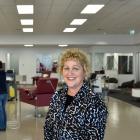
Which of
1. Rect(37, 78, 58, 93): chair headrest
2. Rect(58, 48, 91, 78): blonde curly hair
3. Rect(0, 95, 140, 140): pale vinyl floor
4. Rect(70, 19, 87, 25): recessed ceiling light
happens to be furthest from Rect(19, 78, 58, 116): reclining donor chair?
Rect(58, 48, 91, 78): blonde curly hair

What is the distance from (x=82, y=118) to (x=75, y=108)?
3.0 inches

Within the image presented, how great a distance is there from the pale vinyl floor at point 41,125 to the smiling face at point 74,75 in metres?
4.10

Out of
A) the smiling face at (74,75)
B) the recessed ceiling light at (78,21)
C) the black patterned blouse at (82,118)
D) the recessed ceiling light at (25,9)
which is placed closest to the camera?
the black patterned blouse at (82,118)

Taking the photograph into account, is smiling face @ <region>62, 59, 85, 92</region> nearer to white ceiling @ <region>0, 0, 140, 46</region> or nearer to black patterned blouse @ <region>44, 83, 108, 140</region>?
black patterned blouse @ <region>44, 83, 108, 140</region>

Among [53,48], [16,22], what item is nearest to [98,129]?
[16,22]

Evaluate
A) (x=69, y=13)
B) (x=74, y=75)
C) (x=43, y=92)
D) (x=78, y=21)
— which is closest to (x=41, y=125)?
(x=43, y=92)

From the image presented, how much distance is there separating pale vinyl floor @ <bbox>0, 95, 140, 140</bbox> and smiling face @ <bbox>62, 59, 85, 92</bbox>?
410cm

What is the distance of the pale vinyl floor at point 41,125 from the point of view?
6.12 meters

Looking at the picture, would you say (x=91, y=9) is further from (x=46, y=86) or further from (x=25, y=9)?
(x=46, y=86)

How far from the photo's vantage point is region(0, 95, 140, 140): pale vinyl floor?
6125mm

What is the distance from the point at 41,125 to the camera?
23.7 ft

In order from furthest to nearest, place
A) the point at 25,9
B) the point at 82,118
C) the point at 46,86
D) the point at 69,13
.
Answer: the point at 69,13 → the point at 25,9 → the point at 46,86 → the point at 82,118

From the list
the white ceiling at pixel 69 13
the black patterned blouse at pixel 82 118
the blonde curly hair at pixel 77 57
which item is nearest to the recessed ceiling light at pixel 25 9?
the white ceiling at pixel 69 13

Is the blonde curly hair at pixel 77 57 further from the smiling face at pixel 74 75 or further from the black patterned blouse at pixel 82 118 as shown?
the black patterned blouse at pixel 82 118
